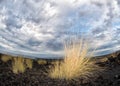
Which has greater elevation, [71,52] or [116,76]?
[71,52]

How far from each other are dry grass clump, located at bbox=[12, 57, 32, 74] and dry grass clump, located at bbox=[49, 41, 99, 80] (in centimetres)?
51

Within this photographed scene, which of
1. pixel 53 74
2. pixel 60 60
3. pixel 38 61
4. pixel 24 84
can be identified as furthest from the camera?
pixel 38 61

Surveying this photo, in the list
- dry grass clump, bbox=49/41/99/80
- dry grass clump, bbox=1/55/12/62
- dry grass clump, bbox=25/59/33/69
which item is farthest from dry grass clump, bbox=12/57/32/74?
dry grass clump, bbox=49/41/99/80

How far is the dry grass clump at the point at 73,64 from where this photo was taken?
17.9 ft

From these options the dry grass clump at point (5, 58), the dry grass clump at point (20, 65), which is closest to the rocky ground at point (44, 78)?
the dry grass clump at point (20, 65)

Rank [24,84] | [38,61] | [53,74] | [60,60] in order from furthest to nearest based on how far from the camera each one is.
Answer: [38,61], [60,60], [53,74], [24,84]

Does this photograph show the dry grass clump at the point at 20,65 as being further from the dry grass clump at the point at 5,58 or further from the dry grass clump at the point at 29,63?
the dry grass clump at the point at 5,58

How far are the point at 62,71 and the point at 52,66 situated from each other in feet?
2.50

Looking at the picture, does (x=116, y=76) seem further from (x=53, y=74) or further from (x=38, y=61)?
(x=38, y=61)

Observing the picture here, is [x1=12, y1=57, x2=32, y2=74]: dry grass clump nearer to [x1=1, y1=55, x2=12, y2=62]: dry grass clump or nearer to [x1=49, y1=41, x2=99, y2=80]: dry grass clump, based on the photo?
[x1=1, y1=55, x2=12, y2=62]: dry grass clump

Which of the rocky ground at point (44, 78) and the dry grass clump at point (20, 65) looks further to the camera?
the dry grass clump at point (20, 65)

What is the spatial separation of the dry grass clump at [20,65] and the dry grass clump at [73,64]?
0.51 meters

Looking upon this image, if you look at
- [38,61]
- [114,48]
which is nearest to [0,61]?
[38,61]

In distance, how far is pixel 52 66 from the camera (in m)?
6.25
